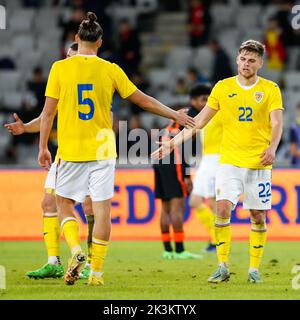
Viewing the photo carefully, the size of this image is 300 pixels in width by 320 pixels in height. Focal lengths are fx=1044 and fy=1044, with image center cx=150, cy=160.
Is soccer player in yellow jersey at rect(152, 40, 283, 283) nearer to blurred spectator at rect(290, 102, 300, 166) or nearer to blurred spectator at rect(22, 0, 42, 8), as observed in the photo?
blurred spectator at rect(290, 102, 300, 166)

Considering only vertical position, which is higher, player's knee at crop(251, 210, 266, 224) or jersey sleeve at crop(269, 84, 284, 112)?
jersey sleeve at crop(269, 84, 284, 112)

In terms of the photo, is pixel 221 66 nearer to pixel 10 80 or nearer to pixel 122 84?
pixel 10 80

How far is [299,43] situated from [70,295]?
16.2m

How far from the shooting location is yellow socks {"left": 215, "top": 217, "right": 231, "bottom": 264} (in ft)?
34.3

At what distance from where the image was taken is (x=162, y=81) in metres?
24.1

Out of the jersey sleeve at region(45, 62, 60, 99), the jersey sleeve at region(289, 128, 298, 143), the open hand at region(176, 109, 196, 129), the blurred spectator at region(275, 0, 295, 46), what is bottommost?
the jersey sleeve at region(289, 128, 298, 143)

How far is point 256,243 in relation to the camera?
1060cm

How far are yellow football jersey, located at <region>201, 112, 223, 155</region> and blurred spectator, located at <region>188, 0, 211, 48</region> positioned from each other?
9.83m

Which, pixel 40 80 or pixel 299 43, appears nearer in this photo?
pixel 40 80

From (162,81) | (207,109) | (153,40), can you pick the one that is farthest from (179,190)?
(153,40)

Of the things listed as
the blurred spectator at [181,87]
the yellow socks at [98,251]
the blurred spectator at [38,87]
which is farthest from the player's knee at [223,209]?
the blurred spectator at [181,87]

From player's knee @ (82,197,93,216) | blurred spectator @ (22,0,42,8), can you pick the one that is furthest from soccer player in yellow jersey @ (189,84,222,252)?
blurred spectator @ (22,0,42,8)
